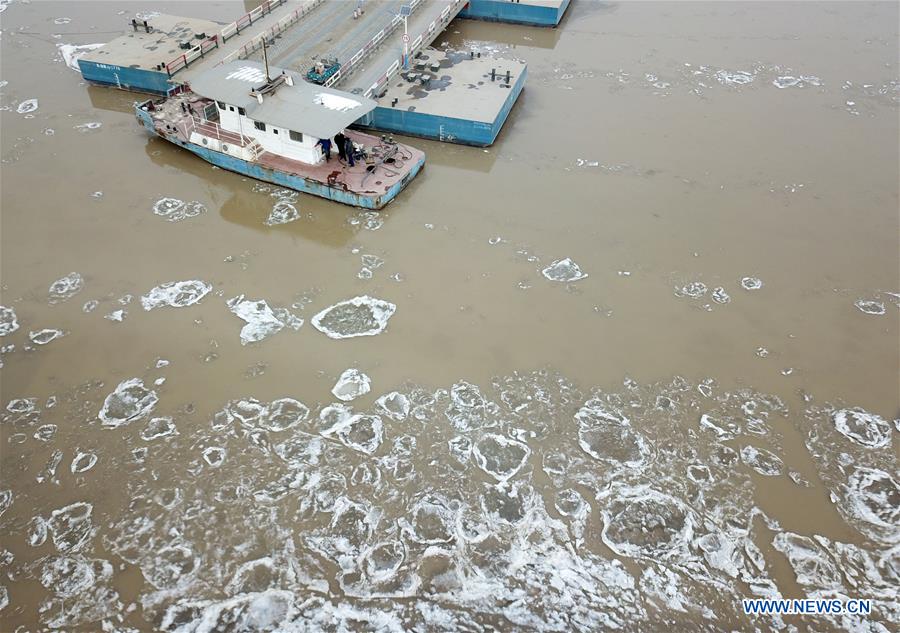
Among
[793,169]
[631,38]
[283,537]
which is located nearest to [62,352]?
[283,537]

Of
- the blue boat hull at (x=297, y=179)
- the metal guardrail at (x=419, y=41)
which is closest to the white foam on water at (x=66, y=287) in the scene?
the blue boat hull at (x=297, y=179)

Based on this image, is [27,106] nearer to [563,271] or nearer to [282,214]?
[282,214]

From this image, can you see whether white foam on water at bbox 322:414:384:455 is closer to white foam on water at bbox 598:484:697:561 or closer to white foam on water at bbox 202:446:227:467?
white foam on water at bbox 202:446:227:467

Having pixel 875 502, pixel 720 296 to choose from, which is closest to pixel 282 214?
pixel 720 296

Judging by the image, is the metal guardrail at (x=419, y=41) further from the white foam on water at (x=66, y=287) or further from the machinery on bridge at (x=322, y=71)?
the white foam on water at (x=66, y=287)

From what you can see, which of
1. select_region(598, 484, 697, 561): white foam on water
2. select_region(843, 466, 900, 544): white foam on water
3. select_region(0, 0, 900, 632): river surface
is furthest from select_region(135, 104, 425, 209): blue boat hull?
select_region(843, 466, 900, 544): white foam on water

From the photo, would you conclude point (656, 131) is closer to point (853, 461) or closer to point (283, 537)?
point (853, 461)
